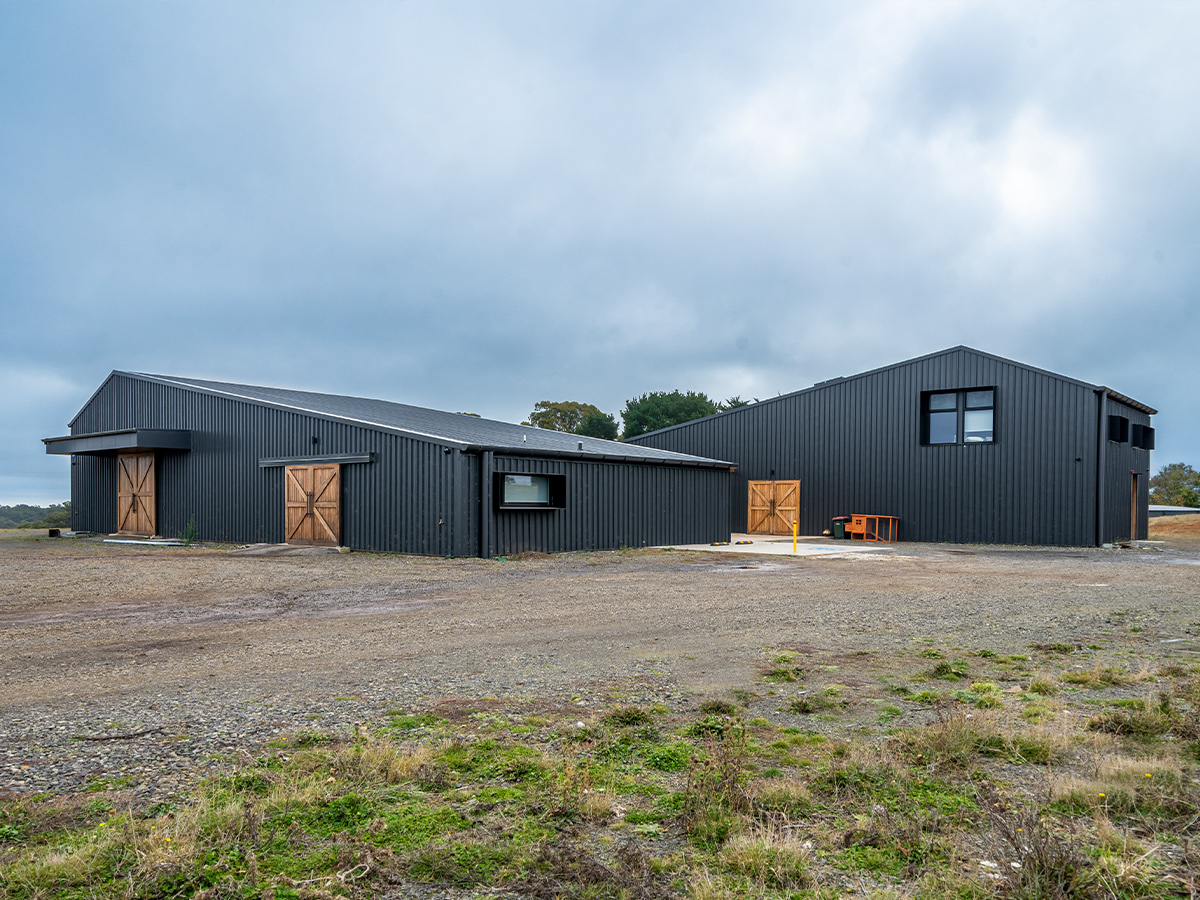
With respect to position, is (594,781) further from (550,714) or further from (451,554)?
(451,554)

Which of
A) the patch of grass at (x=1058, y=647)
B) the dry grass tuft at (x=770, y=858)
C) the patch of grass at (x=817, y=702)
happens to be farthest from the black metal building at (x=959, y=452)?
the dry grass tuft at (x=770, y=858)

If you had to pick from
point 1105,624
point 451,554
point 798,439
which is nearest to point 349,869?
point 1105,624

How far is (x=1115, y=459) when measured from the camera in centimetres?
2523

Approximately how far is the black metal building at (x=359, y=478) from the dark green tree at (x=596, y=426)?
34.0 meters

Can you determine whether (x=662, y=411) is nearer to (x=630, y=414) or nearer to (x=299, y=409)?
(x=630, y=414)

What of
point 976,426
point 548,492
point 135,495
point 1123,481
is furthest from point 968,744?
point 1123,481

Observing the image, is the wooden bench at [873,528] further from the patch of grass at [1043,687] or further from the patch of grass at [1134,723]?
the patch of grass at [1134,723]

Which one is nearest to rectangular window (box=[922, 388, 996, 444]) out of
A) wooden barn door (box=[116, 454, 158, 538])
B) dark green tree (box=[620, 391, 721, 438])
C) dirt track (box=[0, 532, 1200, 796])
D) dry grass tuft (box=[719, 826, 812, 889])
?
dirt track (box=[0, 532, 1200, 796])

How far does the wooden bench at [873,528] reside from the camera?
26453mm

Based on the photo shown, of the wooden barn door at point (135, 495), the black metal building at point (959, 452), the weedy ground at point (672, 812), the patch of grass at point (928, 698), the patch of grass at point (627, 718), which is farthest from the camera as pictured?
the black metal building at point (959, 452)

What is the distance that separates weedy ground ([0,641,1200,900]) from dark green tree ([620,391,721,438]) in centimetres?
5490

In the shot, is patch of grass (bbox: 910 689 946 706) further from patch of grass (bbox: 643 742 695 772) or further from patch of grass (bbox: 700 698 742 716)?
patch of grass (bbox: 643 742 695 772)

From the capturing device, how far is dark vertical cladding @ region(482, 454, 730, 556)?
59.7 ft

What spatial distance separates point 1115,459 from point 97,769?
28.5 m
